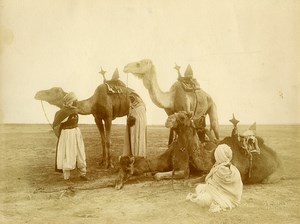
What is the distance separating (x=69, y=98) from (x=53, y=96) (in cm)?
19

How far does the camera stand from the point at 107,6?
23.2ft

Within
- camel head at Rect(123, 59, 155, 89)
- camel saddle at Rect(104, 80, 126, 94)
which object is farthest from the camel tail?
camel saddle at Rect(104, 80, 126, 94)

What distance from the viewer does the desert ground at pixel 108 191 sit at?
652 cm

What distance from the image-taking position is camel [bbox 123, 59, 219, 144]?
6871 mm

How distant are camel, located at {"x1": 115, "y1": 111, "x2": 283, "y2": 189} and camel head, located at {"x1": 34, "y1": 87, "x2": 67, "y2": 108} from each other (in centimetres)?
89

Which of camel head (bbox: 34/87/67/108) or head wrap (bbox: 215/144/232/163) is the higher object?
camel head (bbox: 34/87/67/108)

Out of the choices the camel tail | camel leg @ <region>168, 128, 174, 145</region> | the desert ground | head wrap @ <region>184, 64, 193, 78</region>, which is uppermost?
head wrap @ <region>184, 64, 193, 78</region>

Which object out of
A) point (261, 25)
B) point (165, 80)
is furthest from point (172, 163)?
point (261, 25)

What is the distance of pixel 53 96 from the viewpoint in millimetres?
6891

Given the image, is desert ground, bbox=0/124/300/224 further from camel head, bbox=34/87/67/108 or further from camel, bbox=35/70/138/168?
camel head, bbox=34/87/67/108

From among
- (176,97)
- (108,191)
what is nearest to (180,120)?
(176,97)

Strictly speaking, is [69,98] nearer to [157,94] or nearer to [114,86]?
[114,86]

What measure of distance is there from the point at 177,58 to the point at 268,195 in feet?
5.66

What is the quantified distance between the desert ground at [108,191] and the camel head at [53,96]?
0.28 meters
